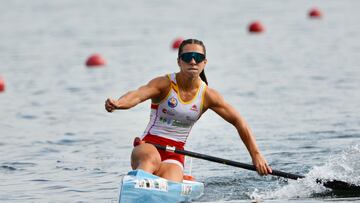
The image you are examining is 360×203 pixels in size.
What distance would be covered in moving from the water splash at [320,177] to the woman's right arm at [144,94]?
163 centimetres

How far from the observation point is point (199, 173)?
1263 cm

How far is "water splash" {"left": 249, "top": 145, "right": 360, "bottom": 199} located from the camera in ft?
36.4

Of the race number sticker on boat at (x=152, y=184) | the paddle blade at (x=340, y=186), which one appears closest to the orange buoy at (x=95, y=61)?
the paddle blade at (x=340, y=186)

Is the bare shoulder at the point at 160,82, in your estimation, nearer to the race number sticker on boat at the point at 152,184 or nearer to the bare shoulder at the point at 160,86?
the bare shoulder at the point at 160,86

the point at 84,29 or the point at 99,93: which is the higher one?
the point at 84,29

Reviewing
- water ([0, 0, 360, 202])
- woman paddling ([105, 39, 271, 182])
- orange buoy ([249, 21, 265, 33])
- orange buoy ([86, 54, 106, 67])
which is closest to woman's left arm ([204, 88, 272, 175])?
woman paddling ([105, 39, 271, 182])

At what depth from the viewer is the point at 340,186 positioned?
1116cm

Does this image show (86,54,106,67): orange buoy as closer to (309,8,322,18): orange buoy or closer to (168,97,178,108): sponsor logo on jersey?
(309,8,322,18): orange buoy

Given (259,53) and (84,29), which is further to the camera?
(84,29)

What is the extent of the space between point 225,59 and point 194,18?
42.9ft

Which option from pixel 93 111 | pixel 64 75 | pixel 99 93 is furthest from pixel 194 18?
pixel 93 111

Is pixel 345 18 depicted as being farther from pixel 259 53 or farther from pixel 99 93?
pixel 99 93

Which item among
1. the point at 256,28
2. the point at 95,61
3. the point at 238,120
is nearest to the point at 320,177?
the point at 238,120

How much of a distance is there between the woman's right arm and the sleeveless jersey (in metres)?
0.09
